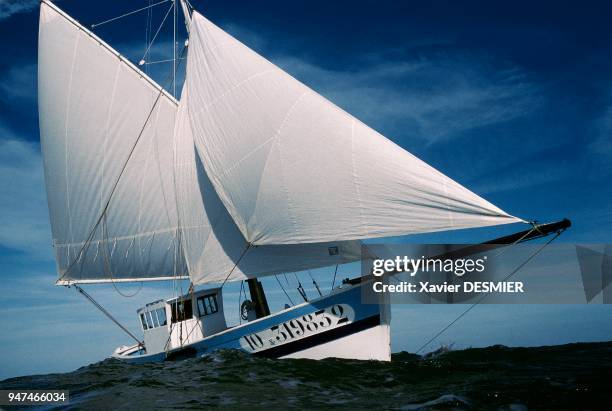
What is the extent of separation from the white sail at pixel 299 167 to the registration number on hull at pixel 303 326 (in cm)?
281

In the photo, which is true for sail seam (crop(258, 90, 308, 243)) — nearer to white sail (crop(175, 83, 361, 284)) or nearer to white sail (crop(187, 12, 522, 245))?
white sail (crop(187, 12, 522, 245))

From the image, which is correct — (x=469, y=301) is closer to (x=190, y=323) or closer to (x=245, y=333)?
(x=245, y=333)

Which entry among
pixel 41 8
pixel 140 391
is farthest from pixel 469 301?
pixel 41 8

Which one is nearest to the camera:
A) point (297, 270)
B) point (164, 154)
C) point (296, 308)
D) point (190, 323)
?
point (296, 308)

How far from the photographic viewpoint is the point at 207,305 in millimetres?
23984

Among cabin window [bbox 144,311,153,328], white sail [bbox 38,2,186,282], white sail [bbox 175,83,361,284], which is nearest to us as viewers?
white sail [bbox 175,83,361,284]

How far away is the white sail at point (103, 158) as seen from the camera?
26.7 meters

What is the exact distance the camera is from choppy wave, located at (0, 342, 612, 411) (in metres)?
11.7

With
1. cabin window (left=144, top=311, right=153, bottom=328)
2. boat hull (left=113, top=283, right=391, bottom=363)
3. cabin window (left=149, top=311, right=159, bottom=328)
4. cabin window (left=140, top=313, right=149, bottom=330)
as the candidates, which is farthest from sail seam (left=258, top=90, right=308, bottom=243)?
cabin window (left=140, top=313, right=149, bottom=330)

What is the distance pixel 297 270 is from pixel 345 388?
21.4 feet

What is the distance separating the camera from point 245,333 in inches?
767

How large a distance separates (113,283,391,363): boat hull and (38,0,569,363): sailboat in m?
0.05

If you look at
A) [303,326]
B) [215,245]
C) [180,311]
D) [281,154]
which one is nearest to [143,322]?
[180,311]

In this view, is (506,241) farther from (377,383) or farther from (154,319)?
(154,319)
